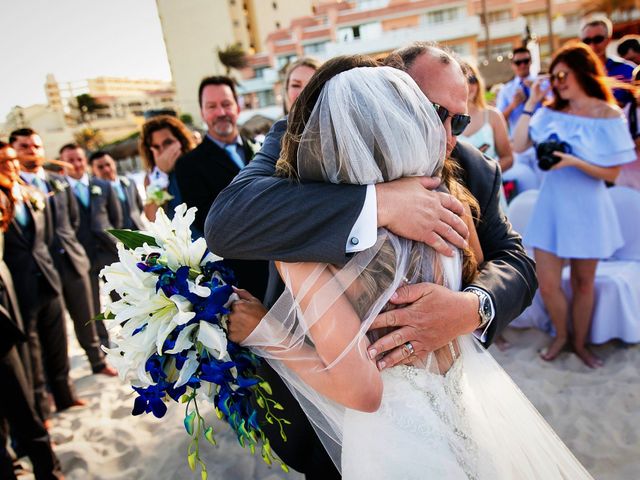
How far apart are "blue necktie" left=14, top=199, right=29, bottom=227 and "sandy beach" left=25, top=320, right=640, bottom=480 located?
1.79 metres

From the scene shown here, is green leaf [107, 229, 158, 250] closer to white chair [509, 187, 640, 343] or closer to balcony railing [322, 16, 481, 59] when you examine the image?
white chair [509, 187, 640, 343]

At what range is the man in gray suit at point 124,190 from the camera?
604cm

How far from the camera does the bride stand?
3.59 feet

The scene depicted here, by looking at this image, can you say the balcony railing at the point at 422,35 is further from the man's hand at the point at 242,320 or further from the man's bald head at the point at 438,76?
the man's hand at the point at 242,320

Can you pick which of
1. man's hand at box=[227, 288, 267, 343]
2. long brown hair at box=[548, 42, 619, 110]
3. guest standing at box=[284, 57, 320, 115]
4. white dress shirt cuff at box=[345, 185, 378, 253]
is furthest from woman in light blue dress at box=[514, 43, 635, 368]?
man's hand at box=[227, 288, 267, 343]

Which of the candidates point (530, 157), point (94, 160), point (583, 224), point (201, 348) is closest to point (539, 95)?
point (530, 157)

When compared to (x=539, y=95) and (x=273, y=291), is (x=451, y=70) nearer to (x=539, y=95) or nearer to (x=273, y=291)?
(x=273, y=291)

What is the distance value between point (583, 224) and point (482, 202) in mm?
2420

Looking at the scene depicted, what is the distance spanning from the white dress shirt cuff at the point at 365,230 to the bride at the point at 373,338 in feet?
0.11

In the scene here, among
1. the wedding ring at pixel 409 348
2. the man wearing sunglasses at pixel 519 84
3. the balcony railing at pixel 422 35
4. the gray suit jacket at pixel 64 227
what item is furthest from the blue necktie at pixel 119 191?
the balcony railing at pixel 422 35

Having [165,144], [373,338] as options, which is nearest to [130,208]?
[165,144]

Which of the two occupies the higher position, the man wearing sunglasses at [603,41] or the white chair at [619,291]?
the man wearing sunglasses at [603,41]

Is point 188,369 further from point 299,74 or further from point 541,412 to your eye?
point 541,412

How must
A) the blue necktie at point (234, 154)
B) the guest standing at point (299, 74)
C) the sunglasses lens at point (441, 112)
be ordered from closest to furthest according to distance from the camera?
the sunglasses lens at point (441, 112)
the blue necktie at point (234, 154)
the guest standing at point (299, 74)
